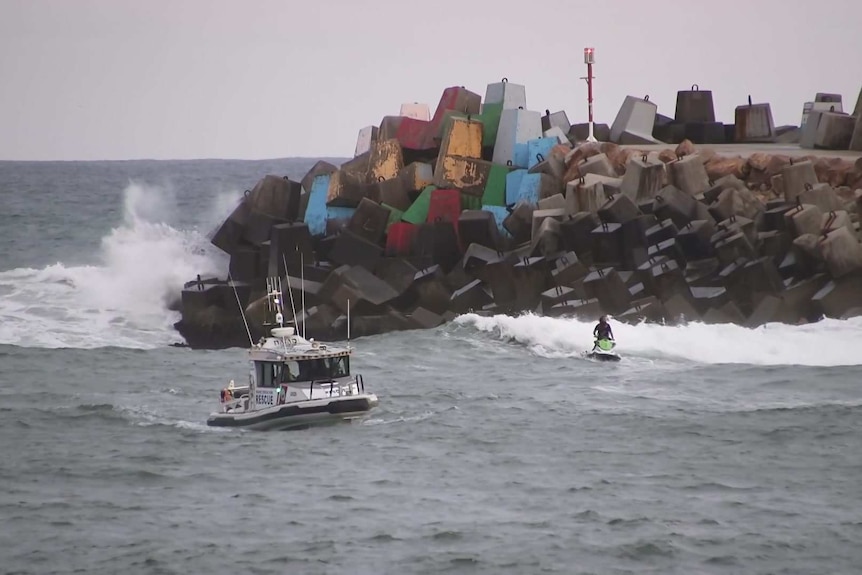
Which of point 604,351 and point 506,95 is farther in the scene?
point 506,95

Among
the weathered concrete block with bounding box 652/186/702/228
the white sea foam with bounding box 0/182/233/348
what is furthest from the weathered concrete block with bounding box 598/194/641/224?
the white sea foam with bounding box 0/182/233/348

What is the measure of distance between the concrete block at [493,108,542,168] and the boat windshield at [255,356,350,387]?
16280mm

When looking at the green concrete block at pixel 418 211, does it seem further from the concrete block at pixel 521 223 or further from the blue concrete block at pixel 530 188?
the blue concrete block at pixel 530 188

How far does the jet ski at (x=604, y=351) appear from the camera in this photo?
102 feet

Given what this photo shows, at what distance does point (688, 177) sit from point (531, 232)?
3.67 m

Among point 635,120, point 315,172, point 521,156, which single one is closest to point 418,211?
point 521,156

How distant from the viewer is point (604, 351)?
31219mm

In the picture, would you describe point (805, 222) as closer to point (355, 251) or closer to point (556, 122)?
point (355, 251)

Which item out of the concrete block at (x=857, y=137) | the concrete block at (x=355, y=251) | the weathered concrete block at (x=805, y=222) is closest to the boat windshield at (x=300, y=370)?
the concrete block at (x=355, y=251)

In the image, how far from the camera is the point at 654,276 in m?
33.2

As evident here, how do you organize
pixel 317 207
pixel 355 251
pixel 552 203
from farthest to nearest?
pixel 317 207
pixel 552 203
pixel 355 251

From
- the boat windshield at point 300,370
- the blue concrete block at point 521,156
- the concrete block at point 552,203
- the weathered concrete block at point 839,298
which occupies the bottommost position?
the boat windshield at point 300,370

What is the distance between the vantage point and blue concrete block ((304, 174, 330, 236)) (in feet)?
132

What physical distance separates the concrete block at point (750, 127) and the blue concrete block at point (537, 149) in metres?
8.82
